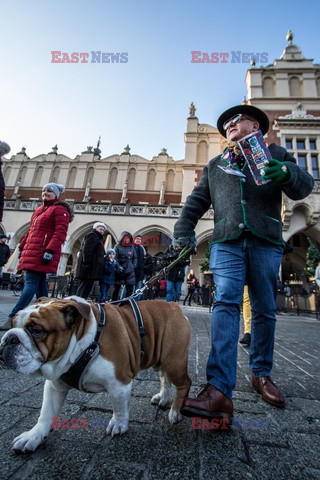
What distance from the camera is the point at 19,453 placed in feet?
3.41

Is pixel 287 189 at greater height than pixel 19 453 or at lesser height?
greater

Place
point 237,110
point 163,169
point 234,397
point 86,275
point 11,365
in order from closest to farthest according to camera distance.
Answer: point 11,365 < point 234,397 < point 237,110 < point 86,275 < point 163,169

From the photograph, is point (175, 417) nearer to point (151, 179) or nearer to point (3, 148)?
point (3, 148)

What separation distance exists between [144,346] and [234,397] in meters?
0.95

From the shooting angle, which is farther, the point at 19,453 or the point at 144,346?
the point at 144,346

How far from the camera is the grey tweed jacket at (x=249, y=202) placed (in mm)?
1767

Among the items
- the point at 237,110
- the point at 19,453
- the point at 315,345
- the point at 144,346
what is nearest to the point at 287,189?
the point at 237,110

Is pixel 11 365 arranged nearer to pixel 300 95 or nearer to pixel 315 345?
pixel 315 345

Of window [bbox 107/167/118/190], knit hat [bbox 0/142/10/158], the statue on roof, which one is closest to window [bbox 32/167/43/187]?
window [bbox 107/167/118/190]

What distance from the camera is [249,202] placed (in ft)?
6.03

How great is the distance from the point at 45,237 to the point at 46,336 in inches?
115

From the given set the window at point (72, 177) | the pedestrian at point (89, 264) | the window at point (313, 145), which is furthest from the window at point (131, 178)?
the pedestrian at point (89, 264)

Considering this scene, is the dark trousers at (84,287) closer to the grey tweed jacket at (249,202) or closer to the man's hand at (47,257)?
the man's hand at (47,257)

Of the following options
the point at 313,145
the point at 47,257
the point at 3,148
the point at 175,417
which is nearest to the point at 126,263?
the point at 47,257
